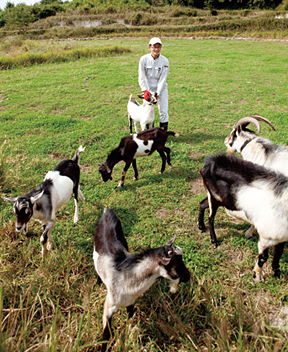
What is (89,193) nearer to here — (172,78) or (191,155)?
(191,155)

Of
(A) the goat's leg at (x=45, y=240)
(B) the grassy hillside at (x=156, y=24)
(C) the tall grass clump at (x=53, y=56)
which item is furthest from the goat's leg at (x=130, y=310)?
(B) the grassy hillside at (x=156, y=24)

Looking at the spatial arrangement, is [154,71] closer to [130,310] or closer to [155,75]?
[155,75]

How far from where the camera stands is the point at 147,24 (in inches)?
1500

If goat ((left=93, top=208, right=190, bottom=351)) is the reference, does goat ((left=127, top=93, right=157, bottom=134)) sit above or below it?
above

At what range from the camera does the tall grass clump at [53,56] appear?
14.8 m

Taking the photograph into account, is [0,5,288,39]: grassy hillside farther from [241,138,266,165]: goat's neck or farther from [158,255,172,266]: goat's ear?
[158,255,172,266]: goat's ear

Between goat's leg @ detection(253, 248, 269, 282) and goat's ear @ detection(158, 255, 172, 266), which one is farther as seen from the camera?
goat's leg @ detection(253, 248, 269, 282)

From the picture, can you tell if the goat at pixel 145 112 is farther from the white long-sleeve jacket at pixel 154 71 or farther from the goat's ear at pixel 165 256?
the goat's ear at pixel 165 256

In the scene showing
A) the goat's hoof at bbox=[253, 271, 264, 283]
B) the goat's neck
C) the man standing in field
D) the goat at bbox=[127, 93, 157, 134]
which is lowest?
the goat's hoof at bbox=[253, 271, 264, 283]

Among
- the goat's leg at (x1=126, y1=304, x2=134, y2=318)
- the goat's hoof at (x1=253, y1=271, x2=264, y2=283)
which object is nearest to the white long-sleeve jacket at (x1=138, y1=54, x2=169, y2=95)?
the goat's hoof at (x1=253, y1=271, x2=264, y2=283)

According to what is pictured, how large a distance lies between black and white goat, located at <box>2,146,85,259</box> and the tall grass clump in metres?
13.8

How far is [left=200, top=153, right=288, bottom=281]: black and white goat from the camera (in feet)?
9.29

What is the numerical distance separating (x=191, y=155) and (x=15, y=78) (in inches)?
427

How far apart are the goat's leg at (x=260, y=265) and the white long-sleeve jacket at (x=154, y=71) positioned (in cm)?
458
